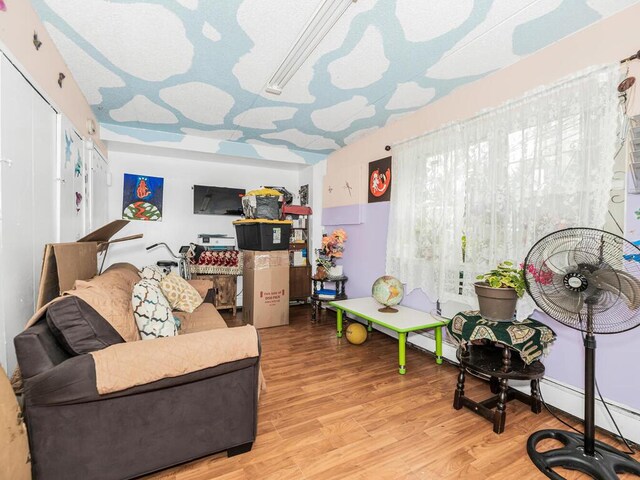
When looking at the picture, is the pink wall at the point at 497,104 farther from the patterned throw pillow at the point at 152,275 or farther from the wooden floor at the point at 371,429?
the patterned throw pillow at the point at 152,275

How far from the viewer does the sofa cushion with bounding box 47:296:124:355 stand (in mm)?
1269

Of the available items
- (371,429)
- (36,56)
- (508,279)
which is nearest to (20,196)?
(36,56)

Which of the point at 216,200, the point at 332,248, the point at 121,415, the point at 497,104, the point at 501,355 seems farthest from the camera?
the point at 216,200

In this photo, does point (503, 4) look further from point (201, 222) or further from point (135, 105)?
point (201, 222)

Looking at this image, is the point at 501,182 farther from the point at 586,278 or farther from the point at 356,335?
the point at 356,335

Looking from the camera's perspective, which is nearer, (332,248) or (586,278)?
(586,278)

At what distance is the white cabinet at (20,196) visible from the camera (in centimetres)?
140

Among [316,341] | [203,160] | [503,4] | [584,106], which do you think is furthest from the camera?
[203,160]

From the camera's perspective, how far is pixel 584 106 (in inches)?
71.5

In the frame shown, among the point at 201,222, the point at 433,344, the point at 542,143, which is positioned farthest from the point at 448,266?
the point at 201,222

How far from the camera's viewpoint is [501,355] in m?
1.97

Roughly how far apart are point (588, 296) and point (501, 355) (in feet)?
2.40

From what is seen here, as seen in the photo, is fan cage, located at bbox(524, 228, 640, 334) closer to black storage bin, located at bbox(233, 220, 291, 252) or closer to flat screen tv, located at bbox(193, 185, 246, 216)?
black storage bin, located at bbox(233, 220, 291, 252)

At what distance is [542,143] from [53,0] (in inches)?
118
